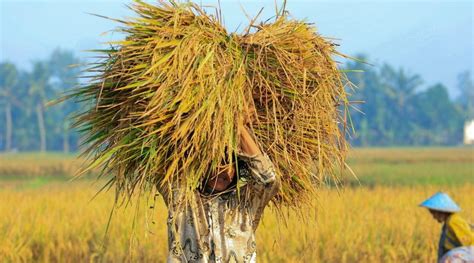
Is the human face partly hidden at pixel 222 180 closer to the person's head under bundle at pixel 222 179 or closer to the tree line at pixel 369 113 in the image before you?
the person's head under bundle at pixel 222 179

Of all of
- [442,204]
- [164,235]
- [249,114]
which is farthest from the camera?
[164,235]

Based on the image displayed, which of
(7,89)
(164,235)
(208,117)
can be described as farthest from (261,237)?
(7,89)

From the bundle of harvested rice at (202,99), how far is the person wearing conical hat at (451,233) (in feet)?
6.60

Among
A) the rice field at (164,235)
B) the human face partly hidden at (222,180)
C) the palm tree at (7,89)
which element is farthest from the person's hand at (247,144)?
the palm tree at (7,89)

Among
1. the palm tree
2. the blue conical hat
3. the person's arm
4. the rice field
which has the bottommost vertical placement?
the rice field

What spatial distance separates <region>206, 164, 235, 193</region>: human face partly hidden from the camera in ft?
11.2

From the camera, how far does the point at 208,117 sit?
3256mm

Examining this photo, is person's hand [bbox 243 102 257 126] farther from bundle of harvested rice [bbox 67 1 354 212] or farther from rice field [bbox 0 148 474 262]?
rice field [bbox 0 148 474 262]

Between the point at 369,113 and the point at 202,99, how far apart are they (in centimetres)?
9471

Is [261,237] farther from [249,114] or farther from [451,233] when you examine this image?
[249,114]

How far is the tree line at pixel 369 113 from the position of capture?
89.1 m

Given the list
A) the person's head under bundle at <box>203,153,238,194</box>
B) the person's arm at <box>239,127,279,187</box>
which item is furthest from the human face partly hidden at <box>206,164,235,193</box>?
the person's arm at <box>239,127,279,187</box>

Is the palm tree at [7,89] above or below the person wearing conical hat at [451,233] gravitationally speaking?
above

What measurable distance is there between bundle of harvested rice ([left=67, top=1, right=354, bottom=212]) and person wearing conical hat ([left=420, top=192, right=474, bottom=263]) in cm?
201
